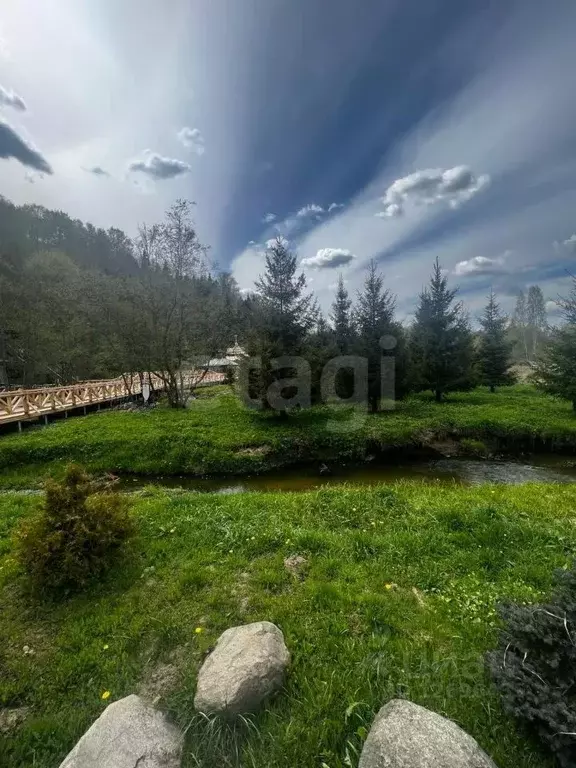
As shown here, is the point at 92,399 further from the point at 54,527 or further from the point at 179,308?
the point at 54,527

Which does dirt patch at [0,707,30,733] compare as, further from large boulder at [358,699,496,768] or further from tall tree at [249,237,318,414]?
tall tree at [249,237,318,414]

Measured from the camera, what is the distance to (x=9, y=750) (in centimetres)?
276

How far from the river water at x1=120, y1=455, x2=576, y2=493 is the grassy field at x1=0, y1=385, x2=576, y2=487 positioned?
0.69 m

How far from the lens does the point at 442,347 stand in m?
21.0

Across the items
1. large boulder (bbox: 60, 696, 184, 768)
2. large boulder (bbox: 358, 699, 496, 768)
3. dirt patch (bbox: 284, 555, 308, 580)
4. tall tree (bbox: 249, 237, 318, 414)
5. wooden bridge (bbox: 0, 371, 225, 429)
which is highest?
tall tree (bbox: 249, 237, 318, 414)

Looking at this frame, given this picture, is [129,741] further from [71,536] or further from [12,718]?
[71,536]

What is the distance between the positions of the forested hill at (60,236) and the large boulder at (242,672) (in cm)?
5665

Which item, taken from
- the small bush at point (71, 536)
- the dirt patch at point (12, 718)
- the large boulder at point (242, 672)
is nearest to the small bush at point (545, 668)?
the large boulder at point (242, 672)

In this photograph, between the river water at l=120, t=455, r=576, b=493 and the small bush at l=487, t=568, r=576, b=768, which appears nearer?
the small bush at l=487, t=568, r=576, b=768

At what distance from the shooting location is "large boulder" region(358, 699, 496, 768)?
198 cm

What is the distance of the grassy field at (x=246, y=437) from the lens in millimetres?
12234

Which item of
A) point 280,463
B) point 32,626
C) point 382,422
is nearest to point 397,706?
point 32,626

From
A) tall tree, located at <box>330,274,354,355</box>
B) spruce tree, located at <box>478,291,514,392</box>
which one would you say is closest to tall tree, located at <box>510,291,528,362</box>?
spruce tree, located at <box>478,291,514,392</box>

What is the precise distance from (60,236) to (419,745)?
76164 mm
